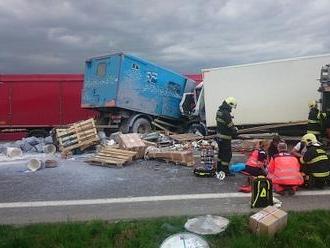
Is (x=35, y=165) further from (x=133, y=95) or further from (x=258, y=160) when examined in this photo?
(x=133, y=95)

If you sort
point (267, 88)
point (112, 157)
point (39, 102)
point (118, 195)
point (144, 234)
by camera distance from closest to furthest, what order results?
point (144, 234) < point (118, 195) < point (112, 157) < point (267, 88) < point (39, 102)

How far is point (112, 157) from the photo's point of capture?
13344 millimetres

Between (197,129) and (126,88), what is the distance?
339cm

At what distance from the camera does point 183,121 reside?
2169 centimetres

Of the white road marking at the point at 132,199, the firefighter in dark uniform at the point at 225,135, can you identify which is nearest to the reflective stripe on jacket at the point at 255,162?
the firefighter in dark uniform at the point at 225,135

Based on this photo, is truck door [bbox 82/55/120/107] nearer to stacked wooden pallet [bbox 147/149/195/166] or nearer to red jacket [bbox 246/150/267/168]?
stacked wooden pallet [bbox 147/149/195/166]

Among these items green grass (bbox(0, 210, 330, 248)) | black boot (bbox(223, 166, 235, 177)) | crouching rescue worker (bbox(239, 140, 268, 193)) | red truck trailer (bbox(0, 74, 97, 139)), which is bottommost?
green grass (bbox(0, 210, 330, 248))

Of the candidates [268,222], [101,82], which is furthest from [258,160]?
[101,82]

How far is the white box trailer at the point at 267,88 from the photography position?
53.2ft

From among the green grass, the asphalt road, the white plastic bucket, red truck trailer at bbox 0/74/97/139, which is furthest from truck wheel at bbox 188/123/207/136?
the green grass

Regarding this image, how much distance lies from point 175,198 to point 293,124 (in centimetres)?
866

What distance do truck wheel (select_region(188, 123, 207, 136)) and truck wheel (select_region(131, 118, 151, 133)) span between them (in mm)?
1754

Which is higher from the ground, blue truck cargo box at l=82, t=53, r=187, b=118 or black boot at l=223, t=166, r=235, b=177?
blue truck cargo box at l=82, t=53, r=187, b=118

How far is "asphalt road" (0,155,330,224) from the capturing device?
316 inches
